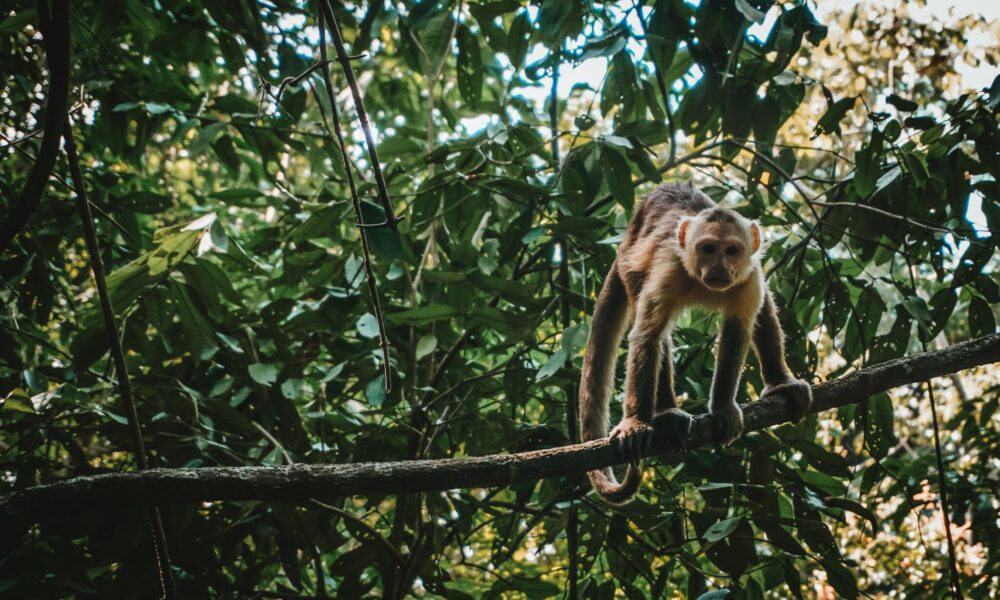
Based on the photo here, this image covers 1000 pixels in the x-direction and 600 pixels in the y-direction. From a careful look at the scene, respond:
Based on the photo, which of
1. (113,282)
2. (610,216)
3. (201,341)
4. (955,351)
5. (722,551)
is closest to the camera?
(955,351)

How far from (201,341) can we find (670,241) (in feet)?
7.20

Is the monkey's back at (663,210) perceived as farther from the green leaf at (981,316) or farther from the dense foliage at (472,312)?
the green leaf at (981,316)

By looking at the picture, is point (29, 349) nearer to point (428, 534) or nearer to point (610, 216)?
point (428, 534)

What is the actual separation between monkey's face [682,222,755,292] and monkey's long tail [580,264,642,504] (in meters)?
0.45

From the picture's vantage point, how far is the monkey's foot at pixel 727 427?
3.05 meters

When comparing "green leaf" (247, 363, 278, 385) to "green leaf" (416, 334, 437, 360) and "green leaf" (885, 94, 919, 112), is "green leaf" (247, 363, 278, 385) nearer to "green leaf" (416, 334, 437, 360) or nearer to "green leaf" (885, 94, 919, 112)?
"green leaf" (416, 334, 437, 360)

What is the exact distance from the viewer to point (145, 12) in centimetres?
474

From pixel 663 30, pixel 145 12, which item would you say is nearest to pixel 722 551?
pixel 663 30

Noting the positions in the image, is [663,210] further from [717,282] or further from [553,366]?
[553,366]

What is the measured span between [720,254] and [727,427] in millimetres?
773

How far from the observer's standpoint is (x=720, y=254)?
340 cm

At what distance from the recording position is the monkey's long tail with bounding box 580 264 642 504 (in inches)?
141

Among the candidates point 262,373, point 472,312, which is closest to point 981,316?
point 472,312

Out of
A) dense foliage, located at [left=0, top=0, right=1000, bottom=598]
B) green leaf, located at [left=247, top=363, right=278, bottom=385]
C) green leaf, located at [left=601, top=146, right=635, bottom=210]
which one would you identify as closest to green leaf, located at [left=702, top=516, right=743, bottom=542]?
dense foliage, located at [left=0, top=0, right=1000, bottom=598]
